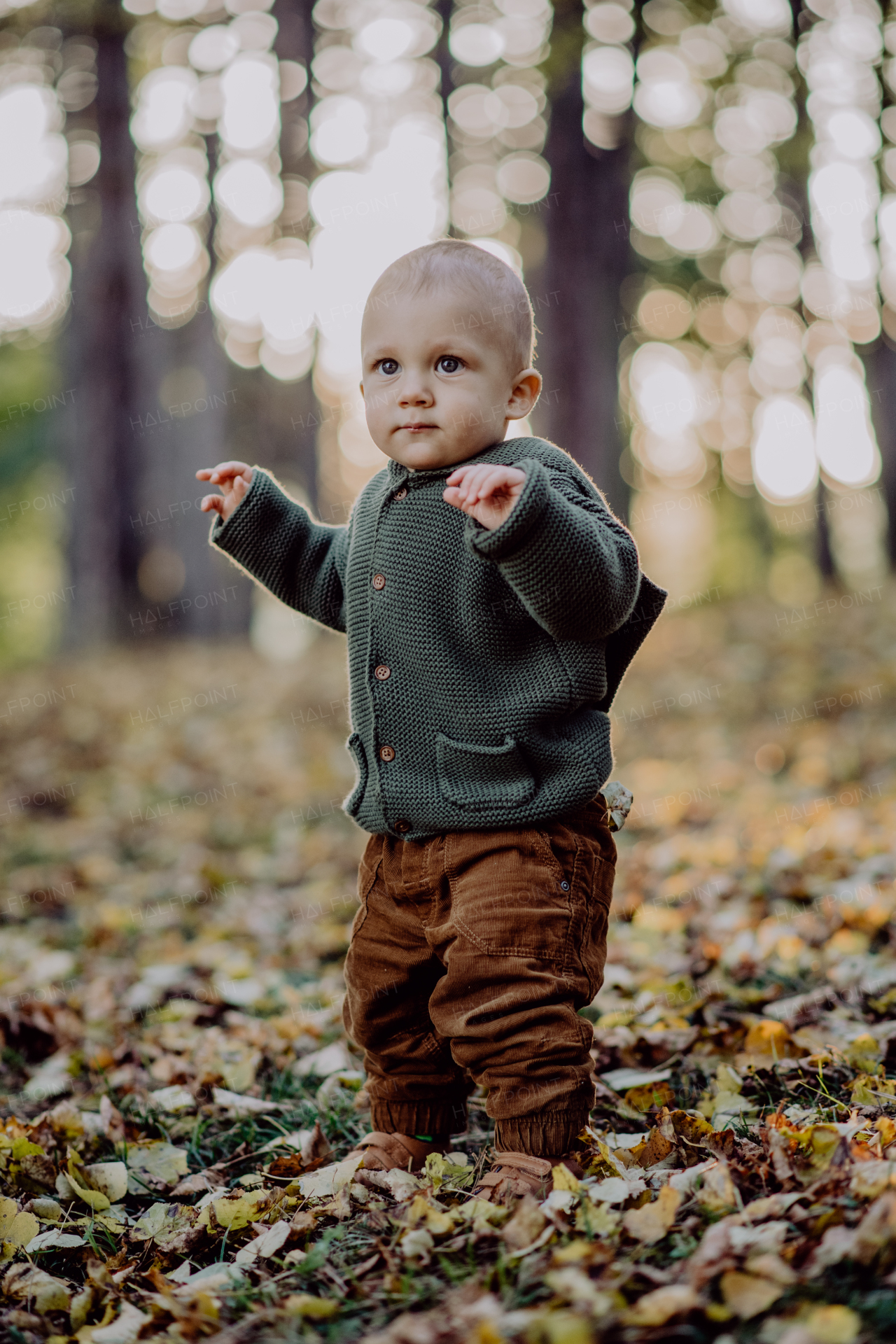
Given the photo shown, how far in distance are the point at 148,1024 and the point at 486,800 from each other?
201 centimetres

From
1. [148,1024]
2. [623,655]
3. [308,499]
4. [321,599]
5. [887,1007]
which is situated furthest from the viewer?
[308,499]

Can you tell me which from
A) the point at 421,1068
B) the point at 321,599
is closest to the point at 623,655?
the point at 321,599

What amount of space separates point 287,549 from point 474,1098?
4.90 feet

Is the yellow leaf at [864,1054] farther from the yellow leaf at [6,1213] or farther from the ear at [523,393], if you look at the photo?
the yellow leaf at [6,1213]

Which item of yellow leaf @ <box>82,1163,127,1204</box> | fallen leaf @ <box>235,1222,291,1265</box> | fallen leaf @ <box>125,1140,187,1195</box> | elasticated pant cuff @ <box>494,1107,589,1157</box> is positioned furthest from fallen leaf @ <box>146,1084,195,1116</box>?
elasticated pant cuff @ <box>494,1107,589,1157</box>

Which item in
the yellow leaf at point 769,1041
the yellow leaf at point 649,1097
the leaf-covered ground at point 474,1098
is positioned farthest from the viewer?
the yellow leaf at point 769,1041

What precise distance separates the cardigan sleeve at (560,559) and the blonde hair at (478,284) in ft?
0.92

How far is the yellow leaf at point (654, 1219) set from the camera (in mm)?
1793

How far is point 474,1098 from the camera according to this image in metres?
2.91

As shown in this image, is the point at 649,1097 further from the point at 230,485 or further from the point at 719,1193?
the point at 230,485

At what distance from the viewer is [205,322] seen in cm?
1571

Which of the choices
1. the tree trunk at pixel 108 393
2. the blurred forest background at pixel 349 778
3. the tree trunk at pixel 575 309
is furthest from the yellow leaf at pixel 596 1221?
the tree trunk at pixel 108 393

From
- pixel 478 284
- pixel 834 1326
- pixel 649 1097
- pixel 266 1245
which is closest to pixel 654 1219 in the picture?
pixel 834 1326

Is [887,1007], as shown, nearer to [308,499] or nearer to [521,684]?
[521,684]
